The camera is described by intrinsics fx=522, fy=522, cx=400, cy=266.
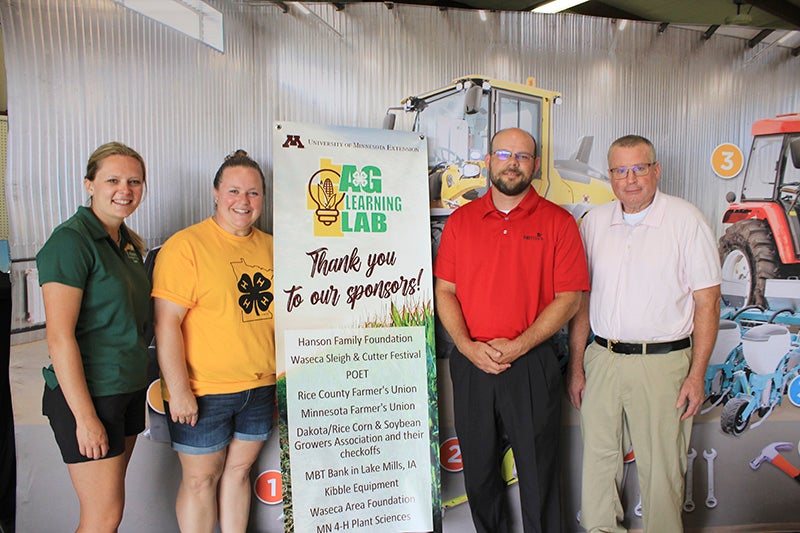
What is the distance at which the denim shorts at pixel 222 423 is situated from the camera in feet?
6.43

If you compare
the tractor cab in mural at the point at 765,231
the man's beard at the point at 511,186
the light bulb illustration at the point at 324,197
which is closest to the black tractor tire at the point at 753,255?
the tractor cab in mural at the point at 765,231

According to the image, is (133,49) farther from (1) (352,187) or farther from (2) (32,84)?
(1) (352,187)

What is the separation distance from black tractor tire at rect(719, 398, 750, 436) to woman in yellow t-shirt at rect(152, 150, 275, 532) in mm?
2283

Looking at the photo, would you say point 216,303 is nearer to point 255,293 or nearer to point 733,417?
point 255,293

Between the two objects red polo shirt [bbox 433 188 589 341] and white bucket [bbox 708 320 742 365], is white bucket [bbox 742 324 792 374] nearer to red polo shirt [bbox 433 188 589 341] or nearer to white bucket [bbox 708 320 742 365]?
white bucket [bbox 708 320 742 365]

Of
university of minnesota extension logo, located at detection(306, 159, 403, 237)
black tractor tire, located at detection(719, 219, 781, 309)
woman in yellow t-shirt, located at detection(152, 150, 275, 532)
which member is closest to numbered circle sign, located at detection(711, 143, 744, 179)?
black tractor tire, located at detection(719, 219, 781, 309)

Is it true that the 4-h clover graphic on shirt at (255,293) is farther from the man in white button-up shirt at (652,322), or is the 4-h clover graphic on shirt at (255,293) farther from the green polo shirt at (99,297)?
the man in white button-up shirt at (652,322)

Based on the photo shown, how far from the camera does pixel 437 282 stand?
2346 mm

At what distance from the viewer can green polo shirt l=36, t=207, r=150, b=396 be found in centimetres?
171

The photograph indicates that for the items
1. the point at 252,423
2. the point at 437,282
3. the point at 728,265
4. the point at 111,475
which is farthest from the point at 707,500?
the point at 111,475

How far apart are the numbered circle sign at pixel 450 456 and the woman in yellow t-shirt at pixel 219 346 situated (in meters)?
0.90

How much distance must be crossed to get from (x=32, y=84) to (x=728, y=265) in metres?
3.40

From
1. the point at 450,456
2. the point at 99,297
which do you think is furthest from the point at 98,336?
the point at 450,456

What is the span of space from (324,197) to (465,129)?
802mm
